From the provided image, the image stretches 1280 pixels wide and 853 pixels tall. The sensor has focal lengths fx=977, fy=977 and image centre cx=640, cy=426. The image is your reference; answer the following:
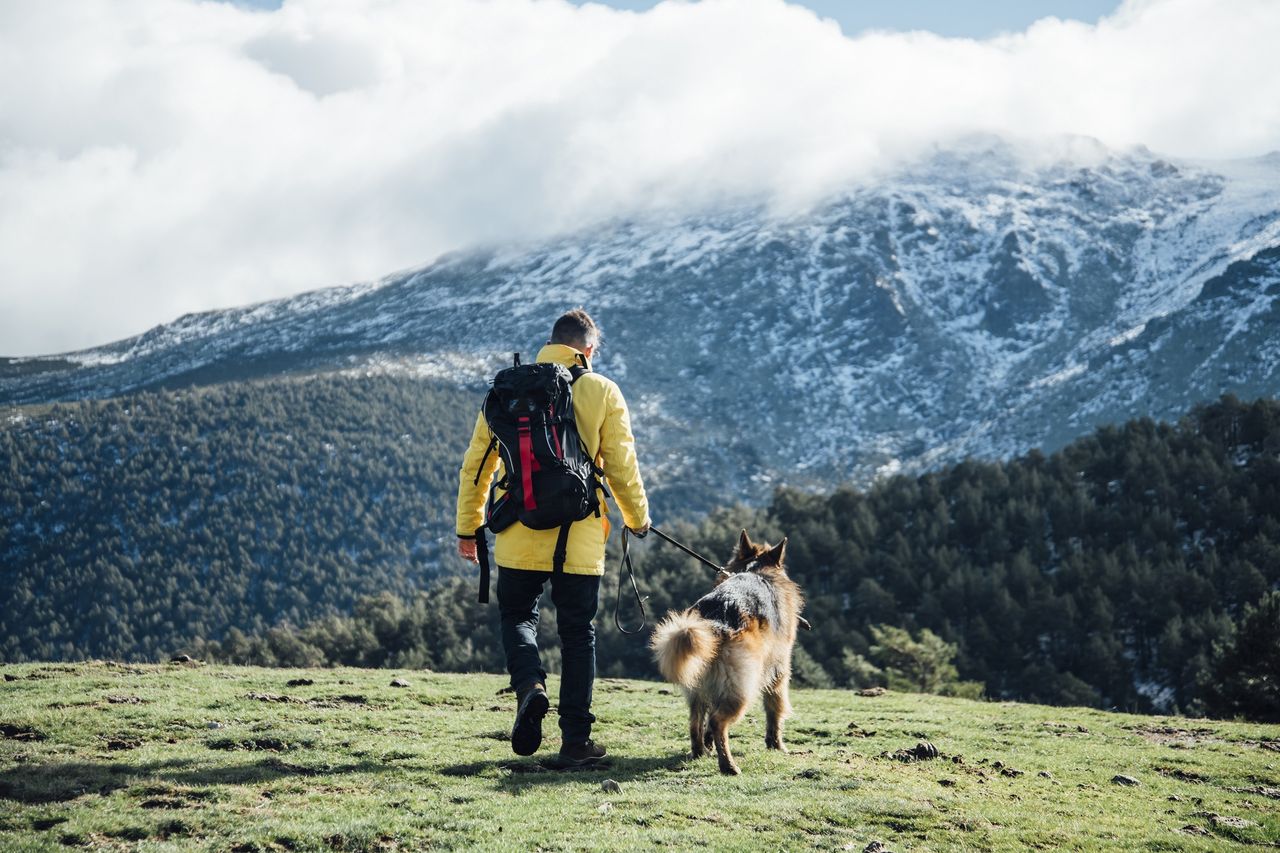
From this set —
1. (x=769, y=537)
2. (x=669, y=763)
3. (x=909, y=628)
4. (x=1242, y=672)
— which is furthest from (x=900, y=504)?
(x=669, y=763)

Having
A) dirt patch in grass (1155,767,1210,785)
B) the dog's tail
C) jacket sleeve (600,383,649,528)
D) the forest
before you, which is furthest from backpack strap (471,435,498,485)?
the forest

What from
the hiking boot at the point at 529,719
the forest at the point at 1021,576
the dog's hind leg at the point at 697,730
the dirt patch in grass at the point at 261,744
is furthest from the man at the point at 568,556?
the forest at the point at 1021,576

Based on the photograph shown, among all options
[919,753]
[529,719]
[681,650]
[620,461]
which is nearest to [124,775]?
[529,719]

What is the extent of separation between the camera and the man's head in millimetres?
10013

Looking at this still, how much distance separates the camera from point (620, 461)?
9844 mm

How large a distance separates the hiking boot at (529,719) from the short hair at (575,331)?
3433 millimetres

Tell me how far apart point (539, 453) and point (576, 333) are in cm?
140

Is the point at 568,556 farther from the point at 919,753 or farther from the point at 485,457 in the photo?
the point at 919,753

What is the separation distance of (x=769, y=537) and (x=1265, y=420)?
3927cm

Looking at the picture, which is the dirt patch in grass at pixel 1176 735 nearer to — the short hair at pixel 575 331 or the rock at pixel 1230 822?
the rock at pixel 1230 822

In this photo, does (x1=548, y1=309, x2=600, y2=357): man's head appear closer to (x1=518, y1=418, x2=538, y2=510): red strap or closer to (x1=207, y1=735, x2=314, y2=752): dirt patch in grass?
(x1=518, y1=418, x2=538, y2=510): red strap

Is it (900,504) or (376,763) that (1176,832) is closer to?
(376,763)

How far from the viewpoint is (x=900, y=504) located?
85500 millimetres

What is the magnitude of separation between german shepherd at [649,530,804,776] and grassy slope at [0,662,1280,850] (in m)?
0.47
